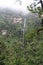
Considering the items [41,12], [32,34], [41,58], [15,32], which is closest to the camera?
[32,34]

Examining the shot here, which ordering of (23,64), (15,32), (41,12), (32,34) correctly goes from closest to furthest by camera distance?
1. (32,34)
2. (41,12)
3. (23,64)
4. (15,32)

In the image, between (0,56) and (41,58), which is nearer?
(41,58)

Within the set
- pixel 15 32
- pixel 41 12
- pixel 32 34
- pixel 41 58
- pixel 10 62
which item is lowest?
pixel 15 32

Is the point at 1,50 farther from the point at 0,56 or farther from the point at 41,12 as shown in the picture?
the point at 41,12

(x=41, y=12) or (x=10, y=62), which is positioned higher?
(x=41, y=12)

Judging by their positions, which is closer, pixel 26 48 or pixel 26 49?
pixel 26 49

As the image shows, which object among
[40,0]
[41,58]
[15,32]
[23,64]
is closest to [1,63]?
[23,64]

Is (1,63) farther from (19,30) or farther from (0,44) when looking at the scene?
(19,30)

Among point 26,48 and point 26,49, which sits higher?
point 26,49

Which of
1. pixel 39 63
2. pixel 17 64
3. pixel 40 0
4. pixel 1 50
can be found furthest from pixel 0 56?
pixel 40 0
